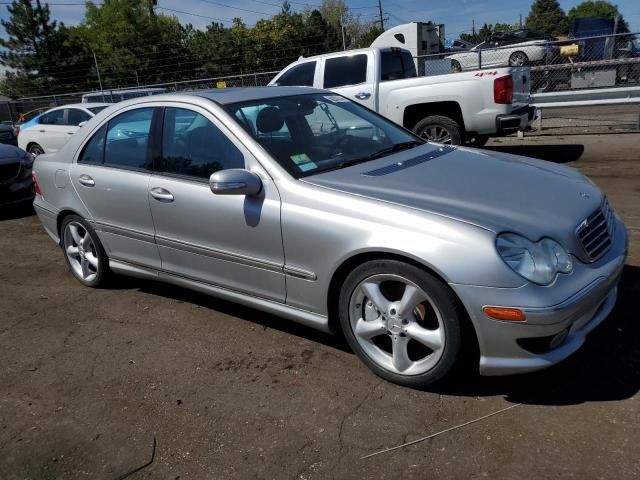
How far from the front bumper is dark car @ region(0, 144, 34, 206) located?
7240 millimetres

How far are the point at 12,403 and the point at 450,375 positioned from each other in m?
2.37

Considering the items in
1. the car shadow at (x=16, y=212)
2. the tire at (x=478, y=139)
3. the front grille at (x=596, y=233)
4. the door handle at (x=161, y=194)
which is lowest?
the car shadow at (x=16, y=212)

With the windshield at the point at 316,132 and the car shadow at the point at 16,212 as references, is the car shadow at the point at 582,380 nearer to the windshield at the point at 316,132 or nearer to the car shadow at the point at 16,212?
the windshield at the point at 316,132

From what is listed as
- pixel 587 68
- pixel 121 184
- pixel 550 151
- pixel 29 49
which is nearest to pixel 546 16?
pixel 29 49

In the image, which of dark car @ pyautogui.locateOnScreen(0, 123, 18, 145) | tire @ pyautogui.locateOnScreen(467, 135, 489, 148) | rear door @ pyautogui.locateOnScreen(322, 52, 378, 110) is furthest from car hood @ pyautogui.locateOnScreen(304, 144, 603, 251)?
dark car @ pyautogui.locateOnScreen(0, 123, 18, 145)

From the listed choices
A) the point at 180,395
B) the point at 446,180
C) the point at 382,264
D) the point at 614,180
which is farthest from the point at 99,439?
the point at 614,180

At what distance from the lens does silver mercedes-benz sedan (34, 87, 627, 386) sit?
8.32 feet

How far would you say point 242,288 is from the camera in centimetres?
344

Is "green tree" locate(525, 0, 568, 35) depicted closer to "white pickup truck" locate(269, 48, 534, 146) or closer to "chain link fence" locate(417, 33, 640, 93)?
"chain link fence" locate(417, 33, 640, 93)

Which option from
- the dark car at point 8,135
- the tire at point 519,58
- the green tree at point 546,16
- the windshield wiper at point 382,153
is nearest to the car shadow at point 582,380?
the windshield wiper at point 382,153

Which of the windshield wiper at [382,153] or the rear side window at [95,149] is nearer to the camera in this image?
the windshield wiper at [382,153]

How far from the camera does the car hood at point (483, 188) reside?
2670mm

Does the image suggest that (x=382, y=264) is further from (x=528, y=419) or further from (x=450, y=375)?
(x=528, y=419)

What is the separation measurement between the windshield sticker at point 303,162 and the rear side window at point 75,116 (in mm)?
8832
